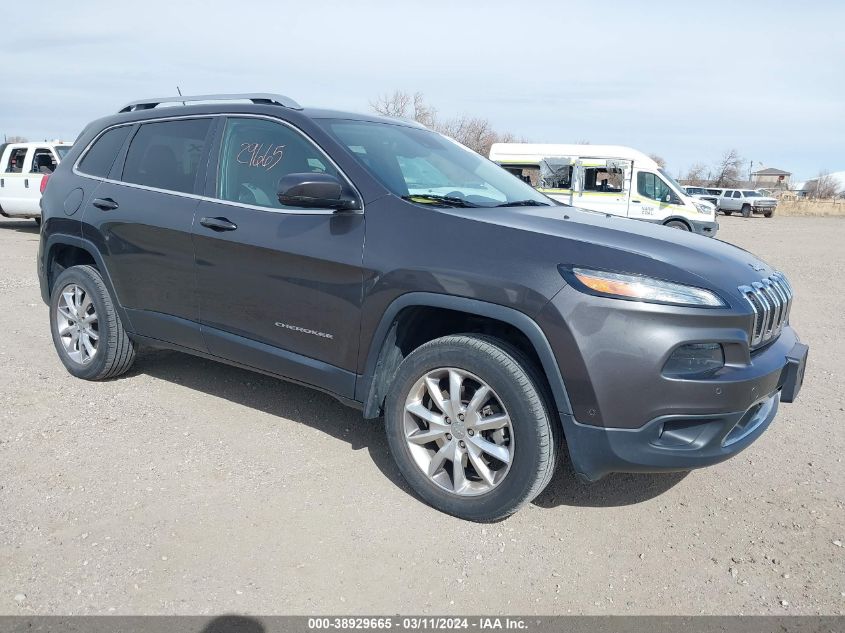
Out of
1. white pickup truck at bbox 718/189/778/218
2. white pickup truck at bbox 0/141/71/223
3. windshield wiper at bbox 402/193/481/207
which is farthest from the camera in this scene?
white pickup truck at bbox 718/189/778/218

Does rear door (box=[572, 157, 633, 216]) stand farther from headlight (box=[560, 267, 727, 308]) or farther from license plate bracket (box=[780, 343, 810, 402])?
headlight (box=[560, 267, 727, 308])

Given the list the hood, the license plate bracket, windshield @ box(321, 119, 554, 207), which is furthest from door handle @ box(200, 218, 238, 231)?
the license plate bracket

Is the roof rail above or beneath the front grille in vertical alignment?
above

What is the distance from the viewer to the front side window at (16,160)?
14.9 m

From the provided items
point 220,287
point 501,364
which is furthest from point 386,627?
point 220,287

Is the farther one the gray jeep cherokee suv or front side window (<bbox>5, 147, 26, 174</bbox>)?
front side window (<bbox>5, 147, 26, 174</bbox>)

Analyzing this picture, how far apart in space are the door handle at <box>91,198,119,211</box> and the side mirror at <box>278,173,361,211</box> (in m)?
1.69

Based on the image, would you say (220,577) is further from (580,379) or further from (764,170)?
(764,170)

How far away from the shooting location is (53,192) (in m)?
4.91

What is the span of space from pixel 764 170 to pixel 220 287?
149 m

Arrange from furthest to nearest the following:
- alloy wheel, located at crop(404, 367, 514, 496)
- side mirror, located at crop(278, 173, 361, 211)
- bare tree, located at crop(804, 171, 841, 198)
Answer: bare tree, located at crop(804, 171, 841, 198) → side mirror, located at crop(278, 173, 361, 211) → alloy wheel, located at crop(404, 367, 514, 496)

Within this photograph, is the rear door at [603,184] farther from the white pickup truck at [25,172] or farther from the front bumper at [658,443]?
the front bumper at [658,443]

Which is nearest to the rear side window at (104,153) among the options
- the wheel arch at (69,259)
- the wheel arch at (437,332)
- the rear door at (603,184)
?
the wheel arch at (69,259)

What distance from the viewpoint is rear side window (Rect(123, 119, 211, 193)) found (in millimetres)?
4094
